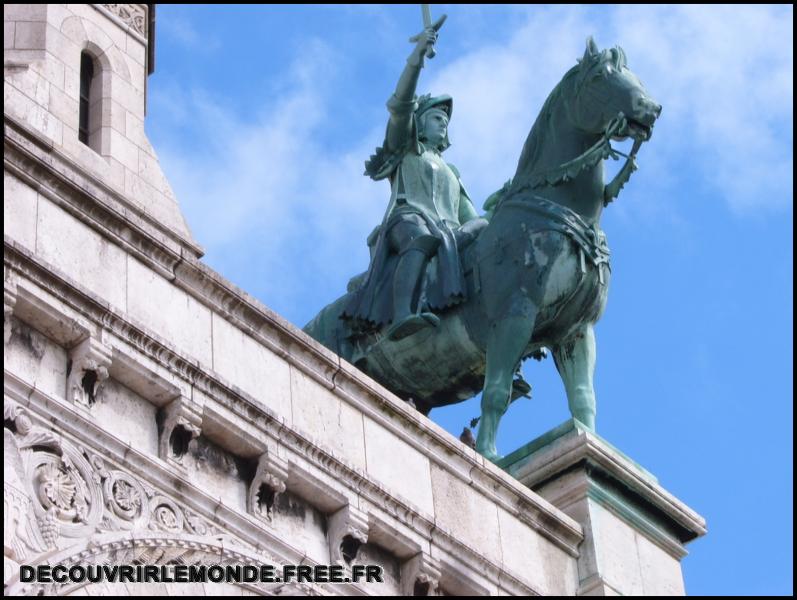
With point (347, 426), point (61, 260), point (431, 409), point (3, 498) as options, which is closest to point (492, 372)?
point (431, 409)

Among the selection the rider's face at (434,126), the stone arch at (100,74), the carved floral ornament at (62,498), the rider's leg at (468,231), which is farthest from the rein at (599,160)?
the carved floral ornament at (62,498)

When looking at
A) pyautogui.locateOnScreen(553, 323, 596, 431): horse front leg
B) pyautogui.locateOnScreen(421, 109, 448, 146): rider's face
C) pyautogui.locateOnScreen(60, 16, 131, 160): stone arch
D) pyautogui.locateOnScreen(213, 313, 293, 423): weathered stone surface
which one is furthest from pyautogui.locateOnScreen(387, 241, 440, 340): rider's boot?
pyautogui.locateOnScreen(213, 313, 293, 423): weathered stone surface

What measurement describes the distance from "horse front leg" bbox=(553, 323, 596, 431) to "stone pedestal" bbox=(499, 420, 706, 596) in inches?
79.0

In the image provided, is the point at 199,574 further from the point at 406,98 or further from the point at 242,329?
the point at 406,98

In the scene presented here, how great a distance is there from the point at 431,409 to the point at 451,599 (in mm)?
6161

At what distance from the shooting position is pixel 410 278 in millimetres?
21828

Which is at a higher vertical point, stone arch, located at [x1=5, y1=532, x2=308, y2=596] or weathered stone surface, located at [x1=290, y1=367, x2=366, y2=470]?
weathered stone surface, located at [x1=290, y1=367, x2=366, y2=470]

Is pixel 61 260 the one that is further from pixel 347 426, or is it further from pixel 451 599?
pixel 451 599

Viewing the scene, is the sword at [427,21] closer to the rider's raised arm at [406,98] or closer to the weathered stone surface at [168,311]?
the rider's raised arm at [406,98]

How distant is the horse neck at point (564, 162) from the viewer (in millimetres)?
21641

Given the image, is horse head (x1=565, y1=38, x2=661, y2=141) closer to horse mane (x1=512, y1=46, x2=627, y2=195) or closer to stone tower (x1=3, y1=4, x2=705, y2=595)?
horse mane (x1=512, y1=46, x2=627, y2=195)

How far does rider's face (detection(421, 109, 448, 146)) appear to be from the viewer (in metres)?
23.5

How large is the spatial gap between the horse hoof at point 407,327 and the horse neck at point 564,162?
1530mm

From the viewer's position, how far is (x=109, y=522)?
561 inches
